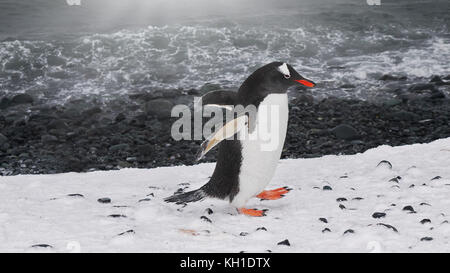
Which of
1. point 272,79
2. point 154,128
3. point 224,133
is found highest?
point 272,79

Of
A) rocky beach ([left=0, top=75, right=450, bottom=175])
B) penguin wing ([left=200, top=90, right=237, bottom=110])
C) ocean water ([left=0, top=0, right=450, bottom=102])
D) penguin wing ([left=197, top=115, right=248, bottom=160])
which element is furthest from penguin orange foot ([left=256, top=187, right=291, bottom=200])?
ocean water ([left=0, top=0, right=450, bottom=102])

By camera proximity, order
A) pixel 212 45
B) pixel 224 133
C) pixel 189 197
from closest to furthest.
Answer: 1. pixel 224 133
2. pixel 189 197
3. pixel 212 45

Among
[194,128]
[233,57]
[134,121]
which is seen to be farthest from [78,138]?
[233,57]

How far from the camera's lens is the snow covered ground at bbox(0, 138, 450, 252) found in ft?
11.7

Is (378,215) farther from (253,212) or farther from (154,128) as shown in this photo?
(154,128)

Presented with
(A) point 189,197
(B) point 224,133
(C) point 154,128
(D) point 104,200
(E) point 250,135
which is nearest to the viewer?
(B) point 224,133

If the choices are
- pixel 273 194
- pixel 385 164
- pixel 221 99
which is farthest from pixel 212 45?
pixel 221 99

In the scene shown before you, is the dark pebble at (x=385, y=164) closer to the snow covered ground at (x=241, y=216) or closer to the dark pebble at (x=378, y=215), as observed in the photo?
the snow covered ground at (x=241, y=216)

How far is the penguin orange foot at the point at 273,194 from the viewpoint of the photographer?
4598 millimetres

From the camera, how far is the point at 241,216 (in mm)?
4250

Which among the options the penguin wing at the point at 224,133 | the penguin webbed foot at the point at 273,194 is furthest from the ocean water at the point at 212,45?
the penguin wing at the point at 224,133

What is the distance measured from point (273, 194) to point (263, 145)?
2.10ft

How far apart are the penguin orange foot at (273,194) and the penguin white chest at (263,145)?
0.30 metres

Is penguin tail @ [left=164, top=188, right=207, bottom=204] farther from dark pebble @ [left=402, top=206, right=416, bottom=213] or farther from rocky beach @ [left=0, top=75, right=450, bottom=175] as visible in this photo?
rocky beach @ [left=0, top=75, right=450, bottom=175]
